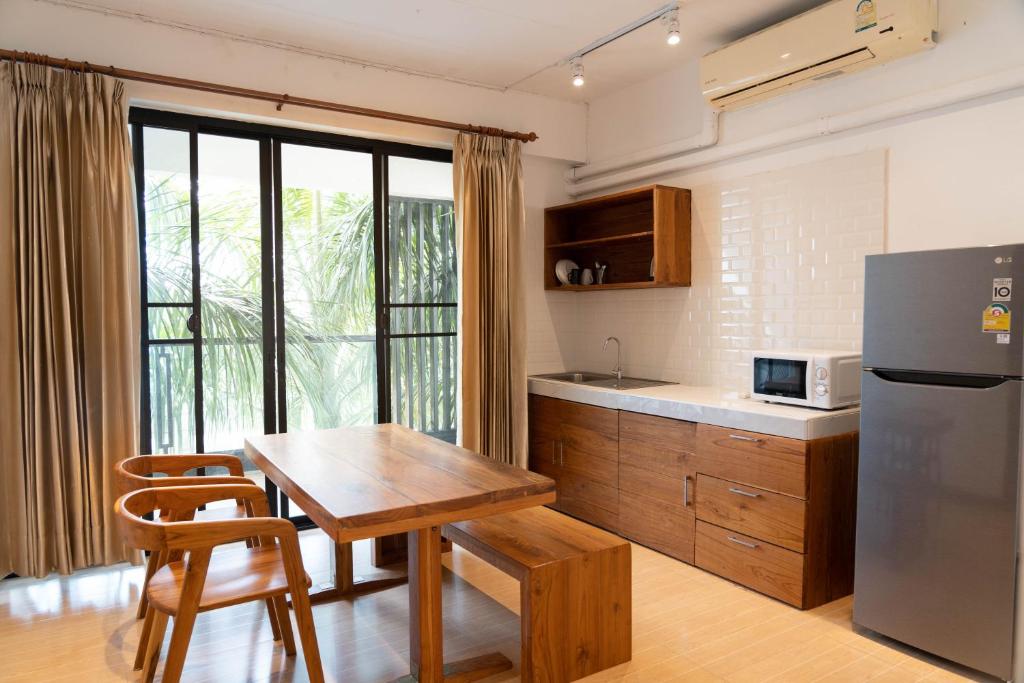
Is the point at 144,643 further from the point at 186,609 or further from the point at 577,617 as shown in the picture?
the point at 577,617

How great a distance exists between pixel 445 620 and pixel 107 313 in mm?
2255

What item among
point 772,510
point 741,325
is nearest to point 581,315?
point 741,325

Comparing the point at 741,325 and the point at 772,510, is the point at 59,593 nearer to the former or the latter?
the point at 772,510

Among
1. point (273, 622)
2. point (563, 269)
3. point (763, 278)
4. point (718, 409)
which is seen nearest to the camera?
point (273, 622)

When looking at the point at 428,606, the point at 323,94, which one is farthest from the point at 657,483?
the point at 323,94

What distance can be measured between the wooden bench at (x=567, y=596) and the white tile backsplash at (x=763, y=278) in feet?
5.32

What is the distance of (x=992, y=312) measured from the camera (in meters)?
2.38

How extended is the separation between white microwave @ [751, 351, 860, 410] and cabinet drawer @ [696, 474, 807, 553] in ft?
1.54

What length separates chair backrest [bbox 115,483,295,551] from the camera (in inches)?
76.0

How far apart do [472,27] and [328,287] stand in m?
1.75

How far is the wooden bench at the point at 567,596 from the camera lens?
2389 millimetres

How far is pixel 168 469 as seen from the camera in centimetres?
289

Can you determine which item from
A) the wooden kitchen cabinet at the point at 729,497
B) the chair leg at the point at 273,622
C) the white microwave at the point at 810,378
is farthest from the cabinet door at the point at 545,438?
the chair leg at the point at 273,622

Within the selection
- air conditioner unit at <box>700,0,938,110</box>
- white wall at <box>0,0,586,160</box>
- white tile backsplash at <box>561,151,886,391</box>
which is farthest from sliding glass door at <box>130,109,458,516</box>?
air conditioner unit at <box>700,0,938,110</box>
